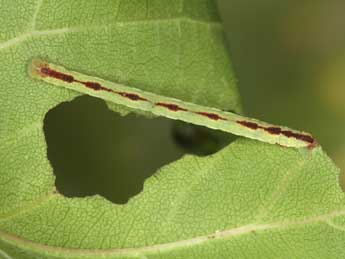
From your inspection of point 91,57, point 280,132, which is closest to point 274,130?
point 280,132

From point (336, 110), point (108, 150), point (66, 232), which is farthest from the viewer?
point (336, 110)

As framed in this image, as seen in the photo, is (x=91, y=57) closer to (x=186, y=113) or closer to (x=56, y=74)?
(x=56, y=74)

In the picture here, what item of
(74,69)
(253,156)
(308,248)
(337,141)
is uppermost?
(74,69)

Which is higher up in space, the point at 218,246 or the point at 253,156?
the point at 253,156

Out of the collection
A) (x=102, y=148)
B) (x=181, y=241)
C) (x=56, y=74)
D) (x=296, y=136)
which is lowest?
(x=102, y=148)

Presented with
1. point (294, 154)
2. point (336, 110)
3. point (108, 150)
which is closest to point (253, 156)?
point (294, 154)

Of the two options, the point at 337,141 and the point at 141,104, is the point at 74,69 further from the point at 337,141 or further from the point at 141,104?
the point at 337,141

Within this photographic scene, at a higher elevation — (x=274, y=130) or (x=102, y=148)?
(x=274, y=130)

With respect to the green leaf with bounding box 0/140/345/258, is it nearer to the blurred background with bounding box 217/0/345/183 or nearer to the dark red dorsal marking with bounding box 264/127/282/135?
the dark red dorsal marking with bounding box 264/127/282/135
